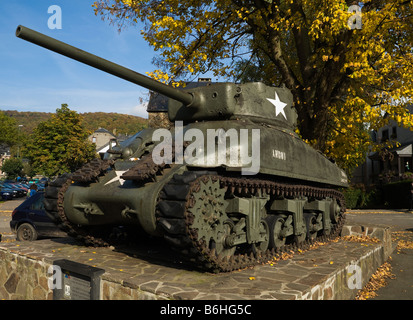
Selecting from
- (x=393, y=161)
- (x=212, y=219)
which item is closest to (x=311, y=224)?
(x=212, y=219)

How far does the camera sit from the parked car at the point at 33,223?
1100cm

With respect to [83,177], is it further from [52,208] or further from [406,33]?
[406,33]

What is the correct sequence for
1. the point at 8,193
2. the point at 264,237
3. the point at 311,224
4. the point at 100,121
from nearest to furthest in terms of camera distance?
1. the point at 264,237
2. the point at 311,224
3. the point at 8,193
4. the point at 100,121

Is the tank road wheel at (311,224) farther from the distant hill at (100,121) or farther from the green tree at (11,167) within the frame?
the distant hill at (100,121)

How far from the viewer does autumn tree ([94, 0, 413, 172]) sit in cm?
1036

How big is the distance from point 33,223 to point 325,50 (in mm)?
10658

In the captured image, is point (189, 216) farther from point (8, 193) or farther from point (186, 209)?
point (8, 193)

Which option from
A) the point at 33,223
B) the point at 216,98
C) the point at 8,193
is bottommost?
the point at 33,223

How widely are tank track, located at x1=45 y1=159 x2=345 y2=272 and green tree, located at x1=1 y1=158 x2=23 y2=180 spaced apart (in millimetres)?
77415

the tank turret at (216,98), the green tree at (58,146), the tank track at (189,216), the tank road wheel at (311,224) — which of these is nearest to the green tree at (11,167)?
the green tree at (58,146)

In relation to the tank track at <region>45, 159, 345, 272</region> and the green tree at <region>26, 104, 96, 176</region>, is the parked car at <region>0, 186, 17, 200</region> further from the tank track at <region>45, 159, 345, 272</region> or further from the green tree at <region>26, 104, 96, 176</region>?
the tank track at <region>45, 159, 345, 272</region>

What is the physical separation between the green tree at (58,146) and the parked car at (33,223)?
1136 inches

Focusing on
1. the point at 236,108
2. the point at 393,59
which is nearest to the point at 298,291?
the point at 236,108

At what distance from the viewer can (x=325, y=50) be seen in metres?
12.0
